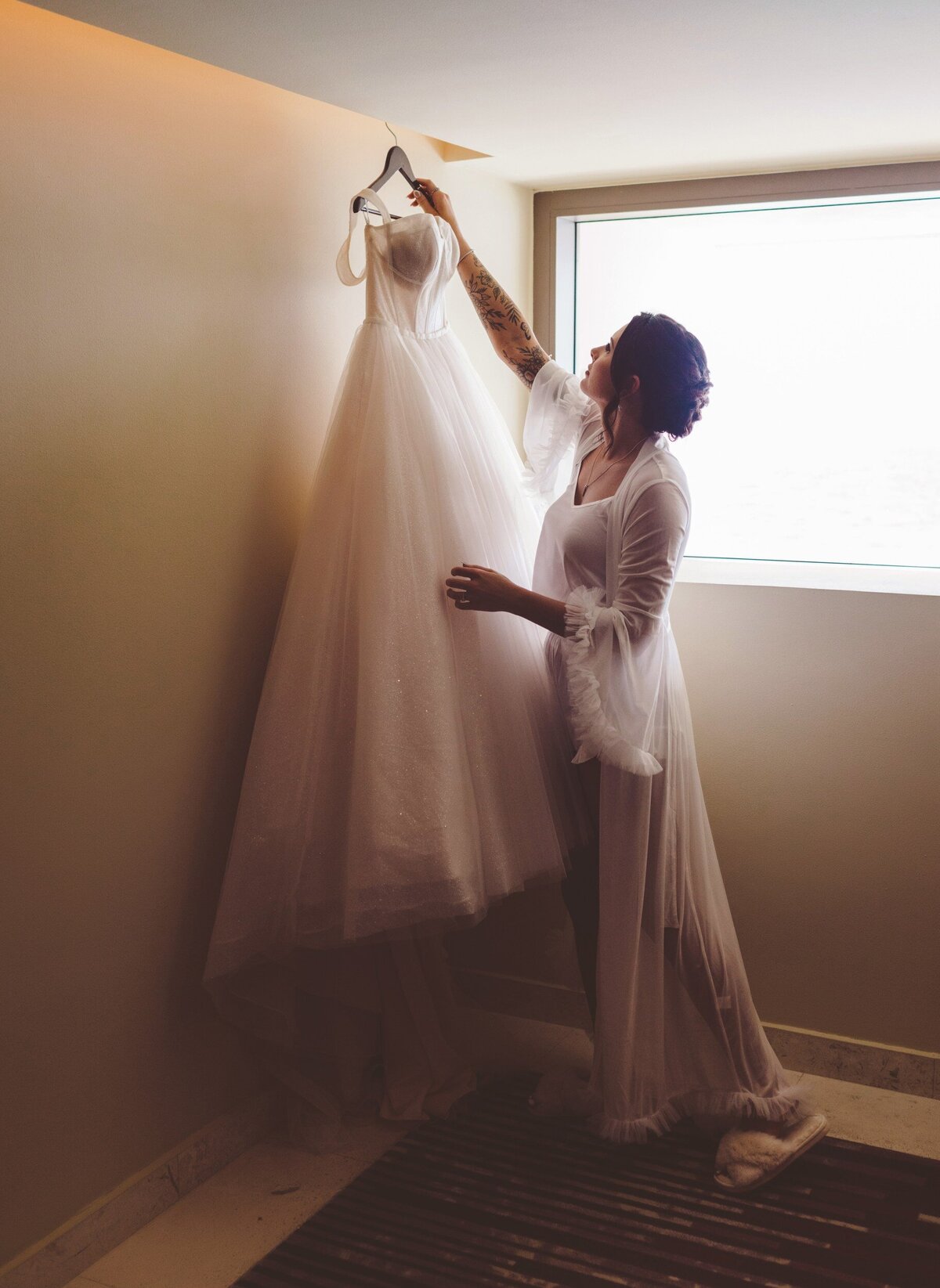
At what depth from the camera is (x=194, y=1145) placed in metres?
2.16

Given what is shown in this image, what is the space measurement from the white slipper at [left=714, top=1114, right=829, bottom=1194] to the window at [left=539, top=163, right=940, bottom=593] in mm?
1227

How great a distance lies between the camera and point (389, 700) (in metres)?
2.03

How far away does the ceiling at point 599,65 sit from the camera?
62.9 inches

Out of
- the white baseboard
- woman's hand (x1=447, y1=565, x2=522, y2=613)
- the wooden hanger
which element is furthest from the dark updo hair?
the white baseboard

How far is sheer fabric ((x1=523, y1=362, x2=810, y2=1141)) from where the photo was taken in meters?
2.13

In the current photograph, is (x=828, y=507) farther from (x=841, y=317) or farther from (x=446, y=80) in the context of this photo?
(x=446, y=80)

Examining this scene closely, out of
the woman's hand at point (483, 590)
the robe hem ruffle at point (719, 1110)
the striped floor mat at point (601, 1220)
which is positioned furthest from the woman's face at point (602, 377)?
the striped floor mat at point (601, 1220)

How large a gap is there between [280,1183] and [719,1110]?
89 centimetres

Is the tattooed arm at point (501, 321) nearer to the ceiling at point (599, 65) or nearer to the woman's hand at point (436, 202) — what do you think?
the woman's hand at point (436, 202)

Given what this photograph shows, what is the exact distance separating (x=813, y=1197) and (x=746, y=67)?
2.05m

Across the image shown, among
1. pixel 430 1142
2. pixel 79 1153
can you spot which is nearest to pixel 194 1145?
pixel 79 1153

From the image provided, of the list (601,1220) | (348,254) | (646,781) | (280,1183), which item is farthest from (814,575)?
(280,1183)

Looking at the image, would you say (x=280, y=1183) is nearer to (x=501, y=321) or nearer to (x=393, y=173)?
(x=501, y=321)

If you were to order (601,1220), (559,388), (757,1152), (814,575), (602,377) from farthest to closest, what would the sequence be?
1. (814,575)
2. (559,388)
3. (602,377)
4. (757,1152)
5. (601,1220)
